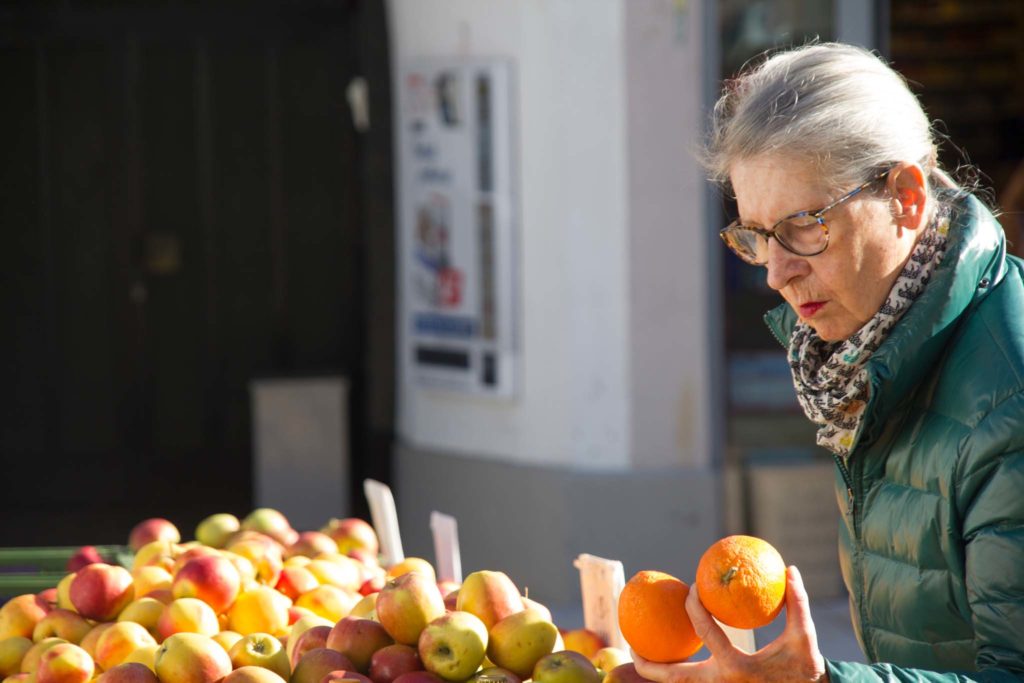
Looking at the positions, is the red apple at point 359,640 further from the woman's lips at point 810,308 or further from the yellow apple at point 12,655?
the woman's lips at point 810,308

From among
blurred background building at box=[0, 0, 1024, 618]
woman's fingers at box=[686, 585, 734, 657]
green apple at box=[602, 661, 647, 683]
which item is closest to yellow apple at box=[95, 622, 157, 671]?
green apple at box=[602, 661, 647, 683]

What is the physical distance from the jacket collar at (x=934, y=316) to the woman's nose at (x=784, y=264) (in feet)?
0.48

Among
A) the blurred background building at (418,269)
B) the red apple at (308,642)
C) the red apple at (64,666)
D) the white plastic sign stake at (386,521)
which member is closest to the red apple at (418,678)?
the red apple at (308,642)

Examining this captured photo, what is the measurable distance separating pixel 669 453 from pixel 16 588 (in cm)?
320

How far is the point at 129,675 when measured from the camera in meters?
2.18

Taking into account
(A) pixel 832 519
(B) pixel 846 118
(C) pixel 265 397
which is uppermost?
(B) pixel 846 118

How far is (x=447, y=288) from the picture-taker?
6234 millimetres

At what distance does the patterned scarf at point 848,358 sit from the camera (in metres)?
1.88

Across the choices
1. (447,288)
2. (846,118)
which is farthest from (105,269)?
(846,118)

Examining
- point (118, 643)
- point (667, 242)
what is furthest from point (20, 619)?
point (667, 242)

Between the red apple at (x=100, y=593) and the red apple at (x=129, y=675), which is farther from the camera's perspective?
the red apple at (x=100, y=593)

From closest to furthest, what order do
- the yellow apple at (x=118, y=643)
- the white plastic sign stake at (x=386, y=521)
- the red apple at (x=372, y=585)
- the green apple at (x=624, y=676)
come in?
1. the green apple at (x=624, y=676)
2. the yellow apple at (x=118, y=643)
3. the red apple at (x=372, y=585)
4. the white plastic sign stake at (x=386, y=521)

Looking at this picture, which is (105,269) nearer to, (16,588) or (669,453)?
(669,453)

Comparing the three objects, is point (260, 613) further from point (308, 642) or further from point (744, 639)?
point (744, 639)
